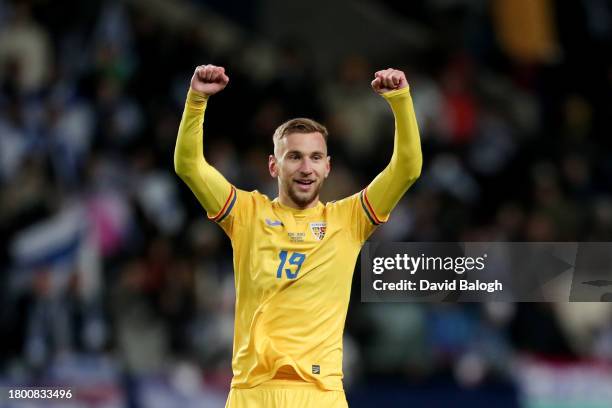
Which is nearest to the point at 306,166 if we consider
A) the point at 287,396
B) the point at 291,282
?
the point at 291,282

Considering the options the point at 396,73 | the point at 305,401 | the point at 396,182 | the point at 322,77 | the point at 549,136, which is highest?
the point at 322,77

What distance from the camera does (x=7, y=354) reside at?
10.6m

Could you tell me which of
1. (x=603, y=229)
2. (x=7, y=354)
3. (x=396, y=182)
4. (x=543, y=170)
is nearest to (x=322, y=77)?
(x=543, y=170)

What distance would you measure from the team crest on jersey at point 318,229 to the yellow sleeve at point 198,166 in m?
0.42

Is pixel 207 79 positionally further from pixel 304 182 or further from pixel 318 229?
pixel 318 229

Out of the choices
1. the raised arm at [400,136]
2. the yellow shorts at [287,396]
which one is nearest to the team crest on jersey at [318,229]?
the raised arm at [400,136]

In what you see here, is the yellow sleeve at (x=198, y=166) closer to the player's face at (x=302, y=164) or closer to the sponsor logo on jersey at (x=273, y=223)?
the sponsor logo on jersey at (x=273, y=223)

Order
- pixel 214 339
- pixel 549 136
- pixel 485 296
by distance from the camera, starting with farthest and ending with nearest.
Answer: pixel 549 136 < pixel 214 339 < pixel 485 296

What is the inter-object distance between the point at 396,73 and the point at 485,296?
2165 mm

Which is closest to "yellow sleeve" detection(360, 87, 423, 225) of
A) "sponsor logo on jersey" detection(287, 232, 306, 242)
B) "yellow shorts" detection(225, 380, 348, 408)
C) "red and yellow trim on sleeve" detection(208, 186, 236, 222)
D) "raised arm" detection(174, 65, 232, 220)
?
"sponsor logo on jersey" detection(287, 232, 306, 242)

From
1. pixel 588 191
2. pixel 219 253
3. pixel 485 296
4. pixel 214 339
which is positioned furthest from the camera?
pixel 588 191

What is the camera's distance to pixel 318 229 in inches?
251

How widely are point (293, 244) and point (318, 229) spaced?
157 millimetres

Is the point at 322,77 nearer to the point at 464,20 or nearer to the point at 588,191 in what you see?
the point at 464,20
